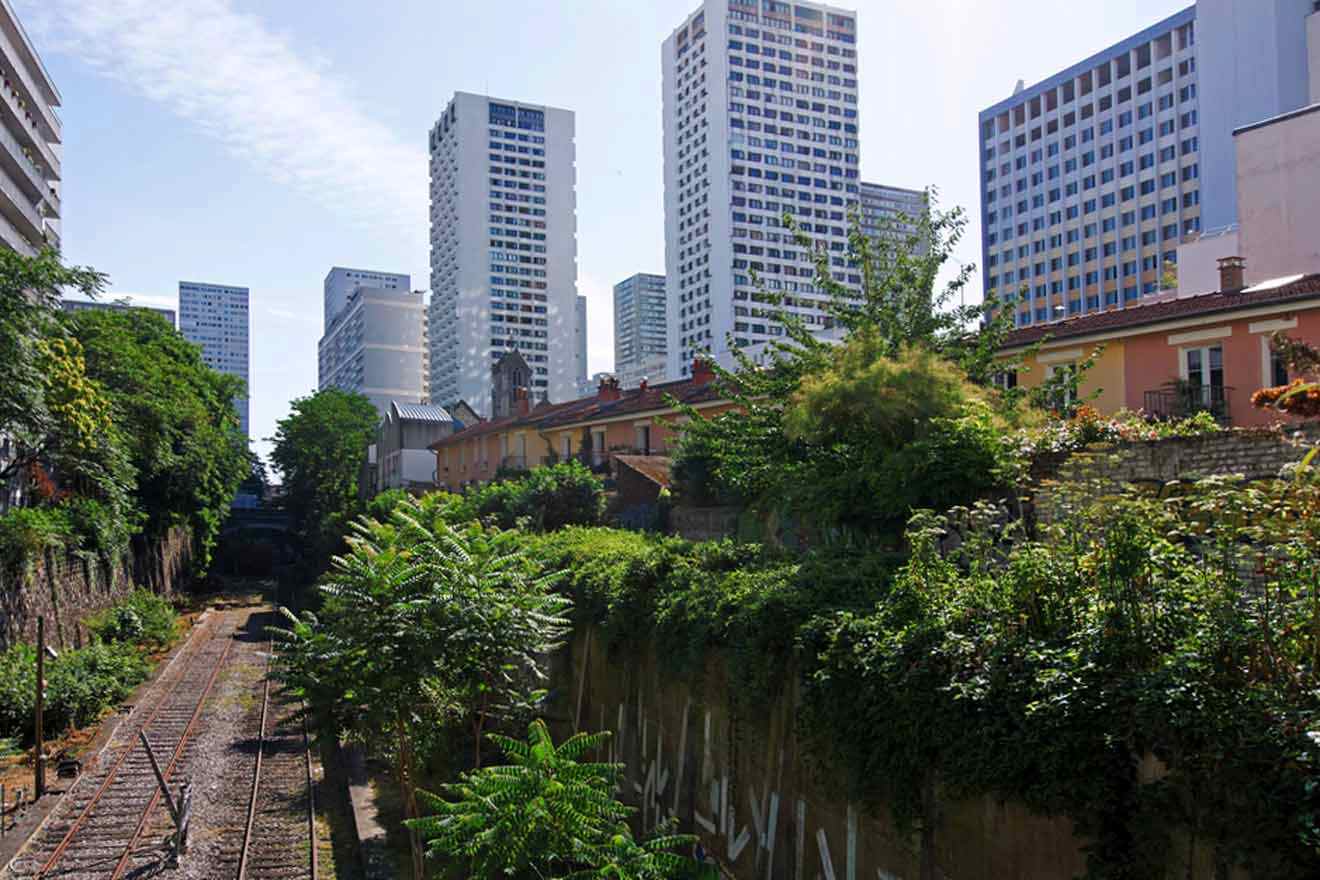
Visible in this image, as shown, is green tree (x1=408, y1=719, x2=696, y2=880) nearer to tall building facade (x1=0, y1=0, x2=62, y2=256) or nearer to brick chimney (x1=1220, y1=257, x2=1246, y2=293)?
brick chimney (x1=1220, y1=257, x2=1246, y2=293)

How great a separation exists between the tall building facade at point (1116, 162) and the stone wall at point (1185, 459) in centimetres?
6829

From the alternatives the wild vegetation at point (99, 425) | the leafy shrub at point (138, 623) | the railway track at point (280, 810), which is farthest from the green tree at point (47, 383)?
the railway track at point (280, 810)

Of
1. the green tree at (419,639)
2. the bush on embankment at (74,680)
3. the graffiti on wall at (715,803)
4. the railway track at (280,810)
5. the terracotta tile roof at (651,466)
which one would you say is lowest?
the railway track at (280,810)

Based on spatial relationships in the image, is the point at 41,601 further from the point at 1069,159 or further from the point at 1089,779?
the point at 1069,159

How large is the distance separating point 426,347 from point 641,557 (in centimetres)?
15224

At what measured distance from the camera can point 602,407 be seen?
139ft

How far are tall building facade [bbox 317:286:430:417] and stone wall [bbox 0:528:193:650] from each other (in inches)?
3995

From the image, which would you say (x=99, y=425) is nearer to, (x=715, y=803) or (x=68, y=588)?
(x=68, y=588)

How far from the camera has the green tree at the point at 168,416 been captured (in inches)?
1599

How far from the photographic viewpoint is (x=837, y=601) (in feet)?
37.0

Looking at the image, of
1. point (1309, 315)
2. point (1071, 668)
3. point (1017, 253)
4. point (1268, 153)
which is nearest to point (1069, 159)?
point (1017, 253)

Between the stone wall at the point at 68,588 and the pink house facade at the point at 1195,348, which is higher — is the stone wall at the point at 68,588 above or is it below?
below

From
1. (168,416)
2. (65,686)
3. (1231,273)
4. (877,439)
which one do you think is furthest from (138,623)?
(1231,273)

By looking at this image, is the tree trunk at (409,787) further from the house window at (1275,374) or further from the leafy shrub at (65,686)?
the house window at (1275,374)
